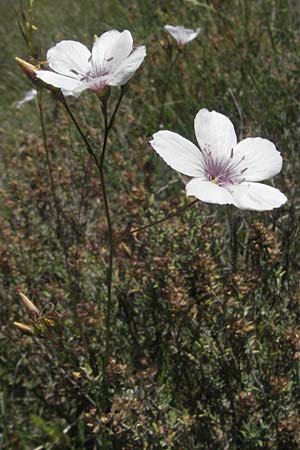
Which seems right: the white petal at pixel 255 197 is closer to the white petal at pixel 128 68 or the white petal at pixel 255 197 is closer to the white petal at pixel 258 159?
the white petal at pixel 258 159

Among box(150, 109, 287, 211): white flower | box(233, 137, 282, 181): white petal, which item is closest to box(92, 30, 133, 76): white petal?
box(150, 109, 287, 211): white flower

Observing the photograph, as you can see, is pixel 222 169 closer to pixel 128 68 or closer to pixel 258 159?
pixel 258 159

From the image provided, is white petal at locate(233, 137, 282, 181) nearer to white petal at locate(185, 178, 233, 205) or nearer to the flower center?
the flower center

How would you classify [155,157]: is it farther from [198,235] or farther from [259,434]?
[259,434]

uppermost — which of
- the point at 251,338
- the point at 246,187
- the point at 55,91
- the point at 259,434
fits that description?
the point at 55,91

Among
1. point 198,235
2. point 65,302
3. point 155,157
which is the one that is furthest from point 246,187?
point 155,157

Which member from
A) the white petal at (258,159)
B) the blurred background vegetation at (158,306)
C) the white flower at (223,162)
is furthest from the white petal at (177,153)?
the blurred background vegetation at (158,306)
